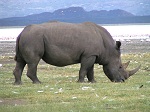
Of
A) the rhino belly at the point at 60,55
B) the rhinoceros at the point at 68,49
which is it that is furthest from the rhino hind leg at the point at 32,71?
the rhino belly at the point at 60,55

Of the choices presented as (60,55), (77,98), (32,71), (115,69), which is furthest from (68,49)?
(77,98)

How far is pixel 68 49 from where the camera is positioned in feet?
Answer: 75.0

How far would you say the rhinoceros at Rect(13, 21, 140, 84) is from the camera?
22.2 m

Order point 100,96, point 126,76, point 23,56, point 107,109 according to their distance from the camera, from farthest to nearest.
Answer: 1. point 126,76
2. point 23,56
3. point 100,96
4. point 107,109

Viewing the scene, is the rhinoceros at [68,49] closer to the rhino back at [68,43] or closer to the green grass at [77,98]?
the rhino back at [68,43]

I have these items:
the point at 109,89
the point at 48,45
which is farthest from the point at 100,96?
the point at 48,45

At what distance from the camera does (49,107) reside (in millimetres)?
15344

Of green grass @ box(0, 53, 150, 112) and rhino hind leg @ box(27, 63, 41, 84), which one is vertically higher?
green grass @ box(0, 53, 150, 112)

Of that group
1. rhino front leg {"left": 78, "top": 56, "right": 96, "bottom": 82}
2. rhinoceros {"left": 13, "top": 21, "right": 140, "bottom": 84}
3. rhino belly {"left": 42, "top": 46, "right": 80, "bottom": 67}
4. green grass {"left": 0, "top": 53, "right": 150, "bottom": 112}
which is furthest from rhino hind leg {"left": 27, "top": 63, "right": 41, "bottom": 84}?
green grass {"left": 0, "top": 53, "right": 150, "bottom": 112}

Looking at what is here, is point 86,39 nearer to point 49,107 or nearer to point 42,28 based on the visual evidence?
point 42,28

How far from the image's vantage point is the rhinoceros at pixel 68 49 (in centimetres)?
2219

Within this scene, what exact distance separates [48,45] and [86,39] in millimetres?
1605

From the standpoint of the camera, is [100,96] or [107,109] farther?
[100,96]

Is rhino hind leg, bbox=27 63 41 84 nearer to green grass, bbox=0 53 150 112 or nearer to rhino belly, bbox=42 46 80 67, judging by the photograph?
rhino belly, bbox=42 46 80 67
